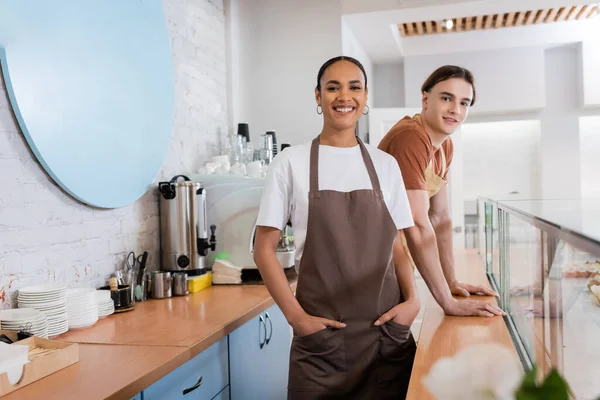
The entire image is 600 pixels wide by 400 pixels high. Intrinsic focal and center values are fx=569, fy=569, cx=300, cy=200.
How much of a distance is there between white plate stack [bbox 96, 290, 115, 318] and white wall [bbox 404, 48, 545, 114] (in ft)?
13.0

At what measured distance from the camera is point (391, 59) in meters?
5.61

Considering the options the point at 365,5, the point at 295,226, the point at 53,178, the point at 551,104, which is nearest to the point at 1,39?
the point at 53,178

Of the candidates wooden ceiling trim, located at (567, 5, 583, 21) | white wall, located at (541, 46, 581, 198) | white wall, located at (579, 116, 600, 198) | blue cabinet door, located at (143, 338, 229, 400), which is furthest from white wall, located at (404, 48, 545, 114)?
blue cabinet door, located at (143, 338, 229, 400)

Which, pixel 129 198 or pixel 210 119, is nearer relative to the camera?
pixel 129 198

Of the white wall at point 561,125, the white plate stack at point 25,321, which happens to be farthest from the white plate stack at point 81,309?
the white wall at point 561,125

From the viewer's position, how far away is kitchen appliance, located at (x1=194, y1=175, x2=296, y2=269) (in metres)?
2.97

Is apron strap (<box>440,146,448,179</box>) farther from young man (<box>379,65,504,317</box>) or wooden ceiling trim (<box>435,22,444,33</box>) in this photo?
wooden ceiling trim (<box>435,22,444,33</box>)

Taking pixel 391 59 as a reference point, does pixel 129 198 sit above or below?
below

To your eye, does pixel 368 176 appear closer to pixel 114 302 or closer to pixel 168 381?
pixel 168 381

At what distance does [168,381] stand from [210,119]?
2155 mm

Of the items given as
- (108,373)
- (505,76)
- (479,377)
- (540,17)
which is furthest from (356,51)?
(479,377)

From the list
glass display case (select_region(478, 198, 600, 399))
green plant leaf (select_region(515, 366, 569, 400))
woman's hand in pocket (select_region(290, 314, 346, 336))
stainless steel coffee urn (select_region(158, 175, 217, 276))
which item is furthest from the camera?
stainless steel coffee urn (select_region(158, 175, 217, 276))

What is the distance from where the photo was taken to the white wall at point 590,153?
5621 mm

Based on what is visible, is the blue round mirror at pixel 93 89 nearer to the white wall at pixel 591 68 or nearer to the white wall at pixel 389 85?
the white wall at pixel 389 85
